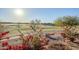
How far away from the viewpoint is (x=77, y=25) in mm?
2119

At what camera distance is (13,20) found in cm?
212

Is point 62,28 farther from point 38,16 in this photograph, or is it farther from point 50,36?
point 38,16

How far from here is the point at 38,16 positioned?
212 centimetres

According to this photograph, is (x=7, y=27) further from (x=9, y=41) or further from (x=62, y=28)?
(x=62, y=28)
